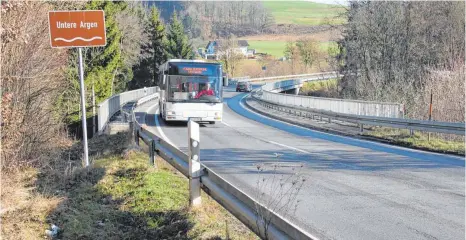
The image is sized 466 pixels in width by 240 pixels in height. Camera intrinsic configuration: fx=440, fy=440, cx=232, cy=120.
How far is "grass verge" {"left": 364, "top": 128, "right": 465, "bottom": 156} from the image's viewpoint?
40.8 ft

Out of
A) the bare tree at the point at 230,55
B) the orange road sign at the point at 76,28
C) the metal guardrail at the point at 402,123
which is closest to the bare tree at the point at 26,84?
the orange road sign at the point at 76,28

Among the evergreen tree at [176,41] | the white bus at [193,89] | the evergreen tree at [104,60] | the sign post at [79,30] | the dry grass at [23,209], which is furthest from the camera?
the evergreen tree at [176,41]

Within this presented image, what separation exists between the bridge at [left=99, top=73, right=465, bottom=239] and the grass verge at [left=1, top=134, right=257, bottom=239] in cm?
47

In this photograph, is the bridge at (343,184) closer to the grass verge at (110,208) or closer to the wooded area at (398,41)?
the grass verge at (110,208)

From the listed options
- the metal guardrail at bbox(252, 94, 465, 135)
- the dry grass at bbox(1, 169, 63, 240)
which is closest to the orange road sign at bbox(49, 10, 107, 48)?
the dry grass at bbox(1, 169, 63, 240)

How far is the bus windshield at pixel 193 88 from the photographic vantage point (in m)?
20.8

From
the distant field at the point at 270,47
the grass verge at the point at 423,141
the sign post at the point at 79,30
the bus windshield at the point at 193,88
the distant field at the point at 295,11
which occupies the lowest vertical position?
the grass verge at the point at 423,141

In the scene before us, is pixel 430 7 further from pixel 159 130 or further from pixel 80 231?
pixel 80 231

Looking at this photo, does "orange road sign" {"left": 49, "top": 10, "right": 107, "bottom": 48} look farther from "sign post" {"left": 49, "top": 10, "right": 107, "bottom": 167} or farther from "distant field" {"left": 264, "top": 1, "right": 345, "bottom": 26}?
"distant field" {"left": 264, "top": 1, "right": 345, "bottom": 26}

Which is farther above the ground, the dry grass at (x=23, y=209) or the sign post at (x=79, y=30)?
the sign post at (x=79, y=30)

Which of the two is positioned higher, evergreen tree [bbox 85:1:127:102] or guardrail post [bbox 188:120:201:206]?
evergreen tree [bbox 85:1:127:102]

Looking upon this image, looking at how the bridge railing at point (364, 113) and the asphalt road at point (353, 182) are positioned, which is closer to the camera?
the asphalt road at point (353, 182)

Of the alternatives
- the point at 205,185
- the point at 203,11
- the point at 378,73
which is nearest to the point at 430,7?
the point at 378,73

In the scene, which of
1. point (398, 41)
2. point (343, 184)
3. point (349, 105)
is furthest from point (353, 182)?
point (398, 41)
